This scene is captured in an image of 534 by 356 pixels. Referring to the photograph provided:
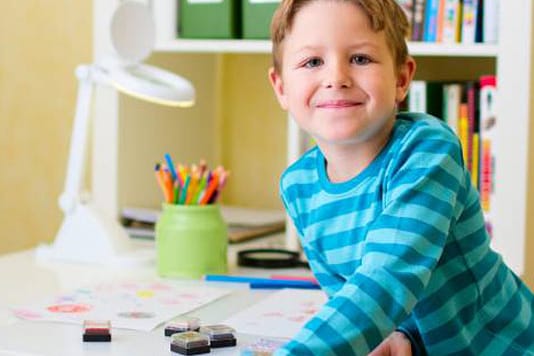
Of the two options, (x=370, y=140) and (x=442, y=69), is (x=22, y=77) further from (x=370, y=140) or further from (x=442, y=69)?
(x=370, y=140)

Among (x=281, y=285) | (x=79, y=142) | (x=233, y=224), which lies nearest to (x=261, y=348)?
(x=281, y=285)

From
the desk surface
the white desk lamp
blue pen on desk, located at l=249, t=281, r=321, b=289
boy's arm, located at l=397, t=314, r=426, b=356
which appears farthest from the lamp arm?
boy's arm, located at l=397, t=314, r=426, b=356

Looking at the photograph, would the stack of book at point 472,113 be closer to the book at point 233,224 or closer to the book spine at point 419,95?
the book spine at point 419,95

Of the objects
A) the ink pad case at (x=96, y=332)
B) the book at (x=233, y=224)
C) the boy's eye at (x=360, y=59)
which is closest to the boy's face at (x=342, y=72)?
the boy's eye at (x=360, y=59)

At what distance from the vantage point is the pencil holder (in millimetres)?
1512

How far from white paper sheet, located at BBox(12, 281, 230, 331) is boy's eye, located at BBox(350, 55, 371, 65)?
384mm

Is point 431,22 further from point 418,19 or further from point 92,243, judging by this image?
point 92,243

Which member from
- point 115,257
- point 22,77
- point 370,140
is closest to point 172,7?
point 115,257

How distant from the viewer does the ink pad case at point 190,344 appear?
1.06 m

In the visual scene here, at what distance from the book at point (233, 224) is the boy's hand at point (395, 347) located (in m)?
0.78

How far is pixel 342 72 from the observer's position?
3.40 ft

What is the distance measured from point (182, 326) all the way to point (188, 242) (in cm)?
37

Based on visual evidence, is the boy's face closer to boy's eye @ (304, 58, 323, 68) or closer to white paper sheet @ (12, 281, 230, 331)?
boy's eye @ (304, 58, 323, 68)

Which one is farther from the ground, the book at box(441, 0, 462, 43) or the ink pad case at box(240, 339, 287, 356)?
the book at box(441, 0, 462, 43)
